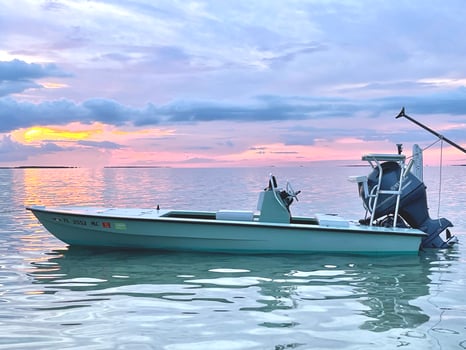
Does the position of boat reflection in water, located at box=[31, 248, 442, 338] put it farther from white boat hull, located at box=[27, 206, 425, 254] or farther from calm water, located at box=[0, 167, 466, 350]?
white boat hull, located at box=[27, 206, 425, 254]

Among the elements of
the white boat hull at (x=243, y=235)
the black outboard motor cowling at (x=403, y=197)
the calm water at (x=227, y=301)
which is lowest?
the calm water at (x=227, y=301)

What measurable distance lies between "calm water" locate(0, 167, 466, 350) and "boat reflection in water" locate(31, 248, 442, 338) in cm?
2

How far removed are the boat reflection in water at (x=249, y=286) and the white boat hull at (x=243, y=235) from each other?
291mm

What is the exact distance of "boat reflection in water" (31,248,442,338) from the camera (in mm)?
8266

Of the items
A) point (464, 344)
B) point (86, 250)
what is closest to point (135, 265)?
point (86, 250)

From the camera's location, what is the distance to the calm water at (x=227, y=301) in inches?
281

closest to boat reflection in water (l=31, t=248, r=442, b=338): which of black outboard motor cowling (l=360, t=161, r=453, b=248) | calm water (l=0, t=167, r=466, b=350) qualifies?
calm water (l=0, t=167, r=466, b=350)

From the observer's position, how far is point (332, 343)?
699 cm

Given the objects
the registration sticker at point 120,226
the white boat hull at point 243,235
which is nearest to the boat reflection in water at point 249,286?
the white boat hull at point 243,235

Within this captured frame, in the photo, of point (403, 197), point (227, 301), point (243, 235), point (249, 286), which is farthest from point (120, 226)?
point (403, 197)

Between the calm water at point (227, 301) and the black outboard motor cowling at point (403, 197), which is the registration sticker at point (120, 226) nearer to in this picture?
the calm water at point (227, 301)

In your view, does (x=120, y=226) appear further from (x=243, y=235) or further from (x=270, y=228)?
(x=270, y=228)

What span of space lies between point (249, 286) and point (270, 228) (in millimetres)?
3052

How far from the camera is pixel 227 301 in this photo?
9.06m
